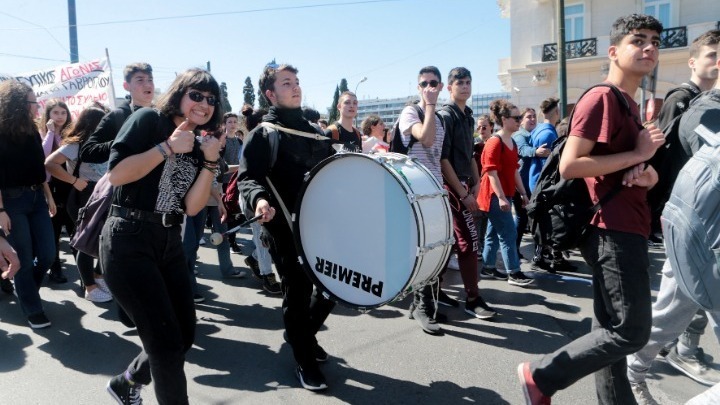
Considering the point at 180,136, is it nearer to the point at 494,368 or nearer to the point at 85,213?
the point at 85,213

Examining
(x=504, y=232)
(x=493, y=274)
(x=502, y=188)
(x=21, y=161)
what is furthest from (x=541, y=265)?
(x=21, y=161)

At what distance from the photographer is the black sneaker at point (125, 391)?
2621mm

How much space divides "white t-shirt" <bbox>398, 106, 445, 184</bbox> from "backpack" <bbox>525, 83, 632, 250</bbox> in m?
1.38

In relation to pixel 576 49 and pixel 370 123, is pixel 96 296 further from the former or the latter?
pixel 576 49

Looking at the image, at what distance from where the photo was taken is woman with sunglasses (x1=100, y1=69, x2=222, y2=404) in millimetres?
2307

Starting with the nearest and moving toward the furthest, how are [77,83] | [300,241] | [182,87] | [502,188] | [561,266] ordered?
[182,87] → [300,241] → [502,188] → [561,266] → [77,83]

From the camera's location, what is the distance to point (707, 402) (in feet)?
6.17

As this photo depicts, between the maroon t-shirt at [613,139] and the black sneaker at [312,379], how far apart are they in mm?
1807

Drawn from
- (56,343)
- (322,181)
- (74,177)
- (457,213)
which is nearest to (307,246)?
(322,181)

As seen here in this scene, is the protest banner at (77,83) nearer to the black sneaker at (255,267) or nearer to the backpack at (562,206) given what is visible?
the black sneaker at (255,267)

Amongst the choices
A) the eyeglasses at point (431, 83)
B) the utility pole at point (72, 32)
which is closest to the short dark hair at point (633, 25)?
the eyeglasses at point (431, 83)

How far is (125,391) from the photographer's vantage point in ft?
8.63

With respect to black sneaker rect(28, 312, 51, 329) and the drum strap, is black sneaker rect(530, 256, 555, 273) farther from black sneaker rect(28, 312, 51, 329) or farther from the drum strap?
black sneaker rect(28, 312, 51, 329)

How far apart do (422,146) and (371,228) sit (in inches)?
57.0
